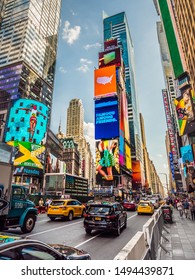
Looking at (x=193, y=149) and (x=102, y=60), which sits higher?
(x=102, y=60)

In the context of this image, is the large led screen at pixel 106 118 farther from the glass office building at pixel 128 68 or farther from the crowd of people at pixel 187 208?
the crowd of people at pixel 187 208

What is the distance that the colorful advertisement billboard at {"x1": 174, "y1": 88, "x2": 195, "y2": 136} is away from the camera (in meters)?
33.7

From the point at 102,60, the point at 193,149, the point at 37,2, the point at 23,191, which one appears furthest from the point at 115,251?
the point at 37,2

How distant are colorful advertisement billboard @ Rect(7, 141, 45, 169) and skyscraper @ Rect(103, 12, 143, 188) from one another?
10085 centimetres

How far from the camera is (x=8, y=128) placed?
215 feet

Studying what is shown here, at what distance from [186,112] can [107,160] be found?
53509 mm

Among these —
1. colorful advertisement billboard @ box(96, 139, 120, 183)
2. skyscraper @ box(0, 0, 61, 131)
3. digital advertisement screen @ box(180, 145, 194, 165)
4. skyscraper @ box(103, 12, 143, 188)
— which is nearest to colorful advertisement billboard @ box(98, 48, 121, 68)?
skyscraper @ box(0, 0, 61, 131)

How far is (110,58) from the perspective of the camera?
411 ft

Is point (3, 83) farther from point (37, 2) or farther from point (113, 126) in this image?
point (37, 2)

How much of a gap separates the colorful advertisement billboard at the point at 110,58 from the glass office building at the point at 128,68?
43482mm

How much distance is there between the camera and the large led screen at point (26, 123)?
64000 mm

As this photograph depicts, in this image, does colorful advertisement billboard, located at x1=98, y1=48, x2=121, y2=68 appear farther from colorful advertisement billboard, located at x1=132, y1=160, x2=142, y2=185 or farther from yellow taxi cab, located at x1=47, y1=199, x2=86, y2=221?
yellow taxi cab, located at x1=47, y1=199, x2=86, y2=221

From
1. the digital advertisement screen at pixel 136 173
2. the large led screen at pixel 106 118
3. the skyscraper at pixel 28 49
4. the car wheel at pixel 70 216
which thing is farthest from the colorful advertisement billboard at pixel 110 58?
the car wheel at pixel 70 216
